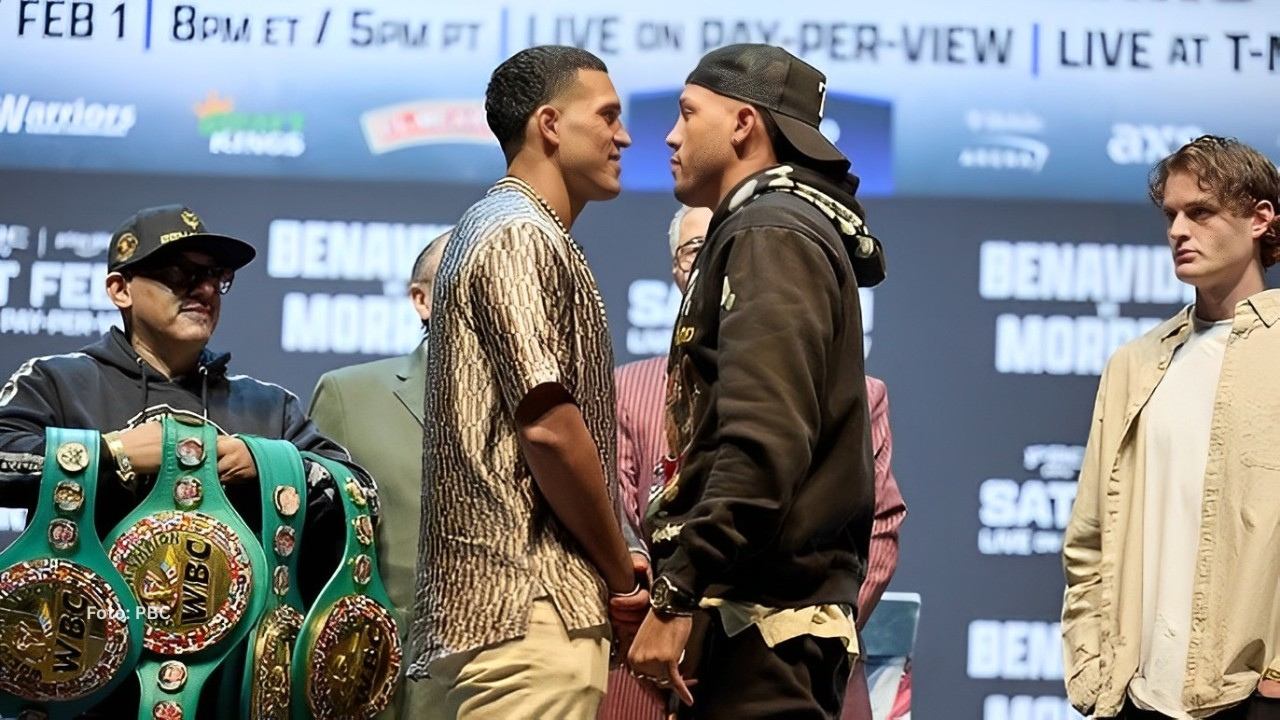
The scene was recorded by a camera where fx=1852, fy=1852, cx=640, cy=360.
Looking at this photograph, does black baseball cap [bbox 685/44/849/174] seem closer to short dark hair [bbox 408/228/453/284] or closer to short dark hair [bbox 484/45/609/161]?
short dark hair [bbox 484/45/609/161]

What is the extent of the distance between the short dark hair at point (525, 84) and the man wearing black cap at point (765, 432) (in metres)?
0.24

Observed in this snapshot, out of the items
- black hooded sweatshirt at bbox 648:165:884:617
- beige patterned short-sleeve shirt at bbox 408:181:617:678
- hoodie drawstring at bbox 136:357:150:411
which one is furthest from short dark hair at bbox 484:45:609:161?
hoodie drawstring at bbox 136:357:150:411

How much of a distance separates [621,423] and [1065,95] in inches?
74.6

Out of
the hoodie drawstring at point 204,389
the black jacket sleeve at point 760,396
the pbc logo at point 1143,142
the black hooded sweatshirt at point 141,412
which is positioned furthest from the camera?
the pbc logo at point 1143,142

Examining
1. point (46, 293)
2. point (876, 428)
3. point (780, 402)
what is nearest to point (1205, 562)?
point (876, 428)

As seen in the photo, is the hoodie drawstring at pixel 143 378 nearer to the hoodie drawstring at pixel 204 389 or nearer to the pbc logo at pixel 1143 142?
the hoodie drawstring at pixel 204 389

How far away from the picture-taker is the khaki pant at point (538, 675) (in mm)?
2500

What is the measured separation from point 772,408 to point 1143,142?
2.99 metres

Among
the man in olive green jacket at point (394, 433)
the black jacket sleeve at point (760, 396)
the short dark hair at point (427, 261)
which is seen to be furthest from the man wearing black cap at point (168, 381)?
the black jacket sleeve at point (760, 396)

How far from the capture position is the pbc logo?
199 inches

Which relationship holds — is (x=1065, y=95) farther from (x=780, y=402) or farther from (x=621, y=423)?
(x=780, y=402)

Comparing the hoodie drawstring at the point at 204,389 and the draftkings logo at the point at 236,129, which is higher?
the draftkings logo at the point at 236,129

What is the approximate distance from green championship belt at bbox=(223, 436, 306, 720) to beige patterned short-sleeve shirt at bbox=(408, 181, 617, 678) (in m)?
0.48

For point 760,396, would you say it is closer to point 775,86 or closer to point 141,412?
point 775,86
